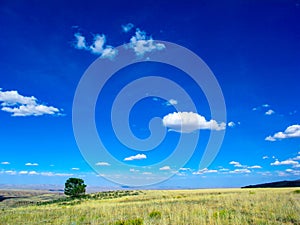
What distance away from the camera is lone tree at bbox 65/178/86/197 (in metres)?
70.2

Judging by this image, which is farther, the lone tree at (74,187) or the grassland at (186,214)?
the lone tree at (74,187)

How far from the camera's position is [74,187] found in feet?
233

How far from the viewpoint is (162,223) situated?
37.9 ft

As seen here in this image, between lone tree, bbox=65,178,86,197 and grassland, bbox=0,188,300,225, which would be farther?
lone tree, bbox=65,178,86,197

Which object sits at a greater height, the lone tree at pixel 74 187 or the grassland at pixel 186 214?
the lone tree at pixel 74 187

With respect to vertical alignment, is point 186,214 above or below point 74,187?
below

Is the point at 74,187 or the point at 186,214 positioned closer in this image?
the point at 186,214

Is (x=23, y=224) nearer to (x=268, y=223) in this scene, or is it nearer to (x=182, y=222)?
(x=182, y=222)

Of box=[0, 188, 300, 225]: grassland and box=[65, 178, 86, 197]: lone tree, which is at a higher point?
box=[65, 178, 86, 197]: lone tree

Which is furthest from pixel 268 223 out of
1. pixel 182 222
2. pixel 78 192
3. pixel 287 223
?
pixel 78 192

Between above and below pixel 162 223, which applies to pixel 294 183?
above

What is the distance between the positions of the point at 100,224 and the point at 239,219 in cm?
570

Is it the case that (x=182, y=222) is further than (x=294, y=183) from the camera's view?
No

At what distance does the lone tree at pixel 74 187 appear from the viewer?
70250 millimetres
